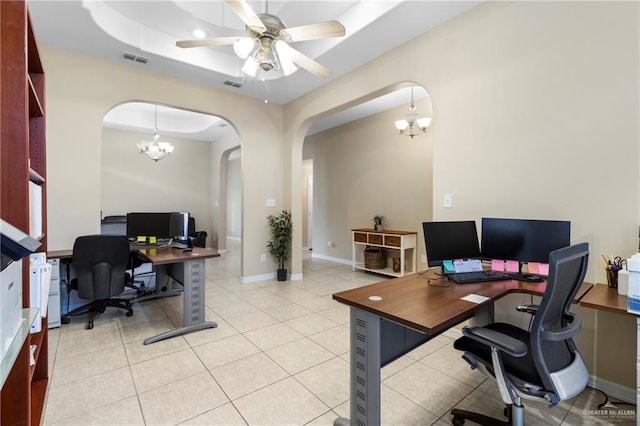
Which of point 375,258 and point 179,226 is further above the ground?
point 179,226

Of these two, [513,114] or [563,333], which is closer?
[563,333]

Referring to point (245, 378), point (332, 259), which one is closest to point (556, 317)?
point (245, 378)

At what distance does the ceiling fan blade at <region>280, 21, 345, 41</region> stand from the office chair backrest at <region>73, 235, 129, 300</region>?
255 centimetres

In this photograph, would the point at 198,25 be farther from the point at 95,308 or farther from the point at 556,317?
the point at 556,317

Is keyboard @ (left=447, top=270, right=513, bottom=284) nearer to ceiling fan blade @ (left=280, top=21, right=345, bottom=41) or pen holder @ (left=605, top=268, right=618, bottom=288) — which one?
pen holder @ (left=605, top=268, right=618, bottom=288)

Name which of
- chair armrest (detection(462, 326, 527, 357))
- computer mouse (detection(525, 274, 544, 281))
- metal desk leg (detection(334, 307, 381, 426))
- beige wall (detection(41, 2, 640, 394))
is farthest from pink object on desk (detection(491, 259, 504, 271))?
metal desk leg (detection(334, 307, 381, 426))

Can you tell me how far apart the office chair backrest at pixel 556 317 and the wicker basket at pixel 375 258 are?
3.92 meters

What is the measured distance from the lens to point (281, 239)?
16.3 feet

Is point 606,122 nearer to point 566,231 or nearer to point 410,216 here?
point 566,231

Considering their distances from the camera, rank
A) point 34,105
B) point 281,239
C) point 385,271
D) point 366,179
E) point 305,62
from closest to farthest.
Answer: point 34,105 → point 305,62 → point 281,239 → point 385,271 → point 366,179

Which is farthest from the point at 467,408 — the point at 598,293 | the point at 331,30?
the point at 331,30

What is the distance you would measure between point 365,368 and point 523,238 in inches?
61.3

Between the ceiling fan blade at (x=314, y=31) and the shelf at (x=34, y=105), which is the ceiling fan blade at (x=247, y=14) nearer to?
the ceiling fan blade at (x=314, y=31)

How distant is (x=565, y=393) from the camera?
1.28 m
